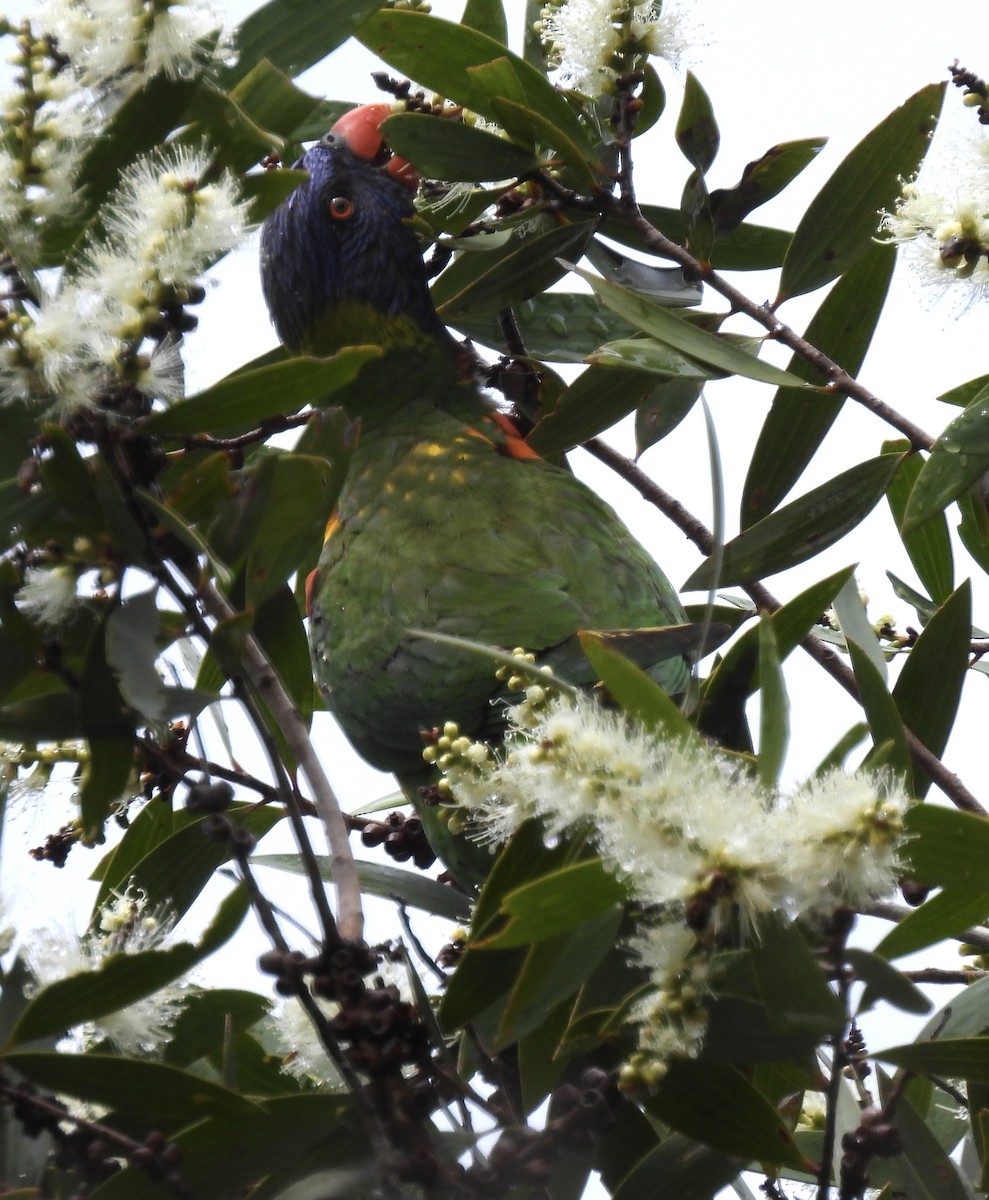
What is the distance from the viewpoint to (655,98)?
79.0 inches

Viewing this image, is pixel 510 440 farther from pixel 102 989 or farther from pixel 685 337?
pixel 102 989

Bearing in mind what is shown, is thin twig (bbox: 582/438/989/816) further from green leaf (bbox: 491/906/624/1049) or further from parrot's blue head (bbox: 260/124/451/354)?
parrot's blue head (bbox: 260/124/451/354)

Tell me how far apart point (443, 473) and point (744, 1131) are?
56.2 inches

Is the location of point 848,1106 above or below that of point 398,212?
below

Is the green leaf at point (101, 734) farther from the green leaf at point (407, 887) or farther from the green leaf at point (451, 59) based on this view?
the green leaf at point (451, 59)

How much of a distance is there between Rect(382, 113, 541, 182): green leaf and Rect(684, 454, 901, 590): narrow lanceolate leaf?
0.60 m

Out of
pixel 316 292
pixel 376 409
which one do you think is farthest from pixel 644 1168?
pixel 316 292

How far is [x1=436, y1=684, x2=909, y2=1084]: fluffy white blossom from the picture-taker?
3.20ft

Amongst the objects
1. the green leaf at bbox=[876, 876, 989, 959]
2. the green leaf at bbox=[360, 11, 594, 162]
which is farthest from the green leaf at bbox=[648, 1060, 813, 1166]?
the green leaf at bbox=[360, 11, 594, 162]

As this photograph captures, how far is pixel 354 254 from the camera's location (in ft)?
9.44

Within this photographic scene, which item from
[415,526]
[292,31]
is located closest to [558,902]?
[292,31]

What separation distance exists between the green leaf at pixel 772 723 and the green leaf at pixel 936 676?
52cm

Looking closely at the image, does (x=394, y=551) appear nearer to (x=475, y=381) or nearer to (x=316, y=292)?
(x=475, y=381)

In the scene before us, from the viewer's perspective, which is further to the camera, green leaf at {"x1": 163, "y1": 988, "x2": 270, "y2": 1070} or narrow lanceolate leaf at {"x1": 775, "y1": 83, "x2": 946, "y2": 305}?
narrow lanceolate leaf at {"x1": 775, "y1": 83, "x2": 946, "y2": 305}
